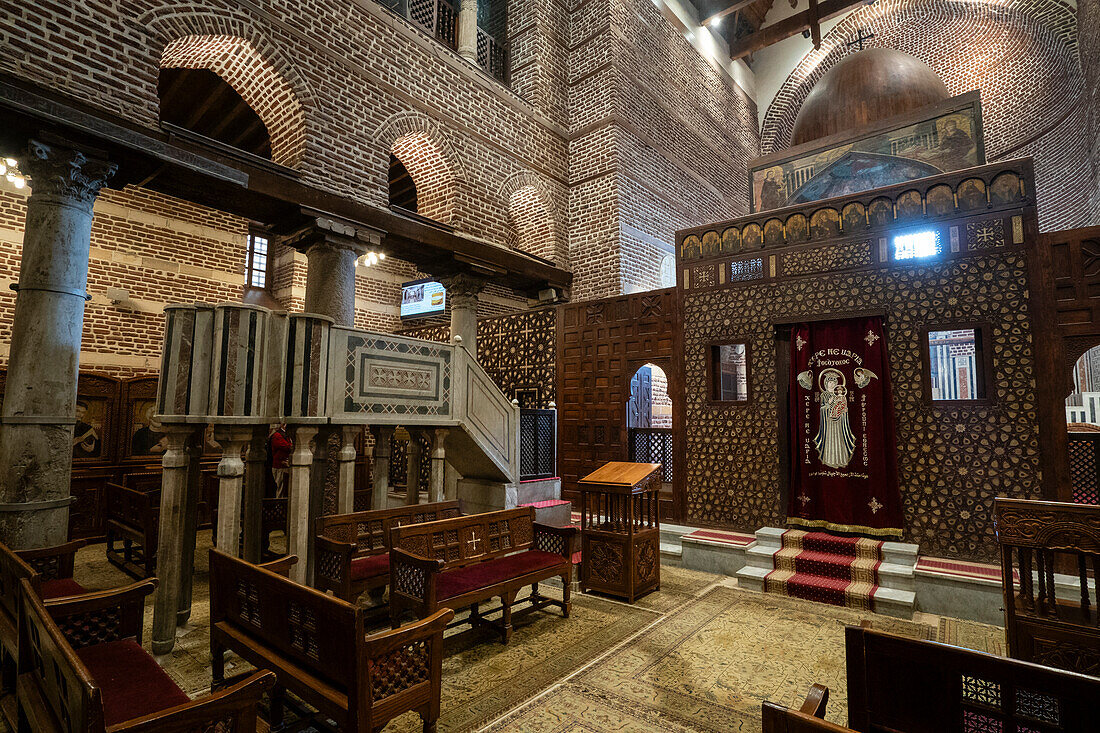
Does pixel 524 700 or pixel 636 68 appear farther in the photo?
pixel 636 68

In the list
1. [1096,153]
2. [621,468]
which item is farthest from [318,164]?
[1096,153]

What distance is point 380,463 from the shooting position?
570cm

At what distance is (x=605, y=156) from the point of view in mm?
10844

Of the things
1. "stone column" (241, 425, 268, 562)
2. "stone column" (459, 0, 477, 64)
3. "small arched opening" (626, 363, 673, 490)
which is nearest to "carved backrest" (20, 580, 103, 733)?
"stone column" (241, 425, 268, 562)

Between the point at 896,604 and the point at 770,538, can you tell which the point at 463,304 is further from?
the point at 896,604

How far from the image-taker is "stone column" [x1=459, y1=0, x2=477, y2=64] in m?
10.2

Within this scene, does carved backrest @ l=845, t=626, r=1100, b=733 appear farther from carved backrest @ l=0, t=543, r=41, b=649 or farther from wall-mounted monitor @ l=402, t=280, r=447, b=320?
wall-mounted monitor @ l=402, t=280, r=447, b=320

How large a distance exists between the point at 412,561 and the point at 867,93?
11685 mm

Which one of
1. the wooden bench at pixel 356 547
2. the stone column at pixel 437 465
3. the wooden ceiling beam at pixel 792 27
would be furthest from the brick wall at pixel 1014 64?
the wooden bench at pixel 356 547

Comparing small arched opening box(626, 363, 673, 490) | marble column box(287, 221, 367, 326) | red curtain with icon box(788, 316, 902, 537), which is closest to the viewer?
red curtain with icon box(788, 316, 902, 537)

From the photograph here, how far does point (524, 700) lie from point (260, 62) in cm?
774

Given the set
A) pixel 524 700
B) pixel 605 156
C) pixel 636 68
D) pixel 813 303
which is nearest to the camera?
pixel 524 700

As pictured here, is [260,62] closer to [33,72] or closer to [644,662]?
[33,72]

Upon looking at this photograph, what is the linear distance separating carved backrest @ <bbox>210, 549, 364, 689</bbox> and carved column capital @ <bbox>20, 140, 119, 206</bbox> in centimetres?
391
